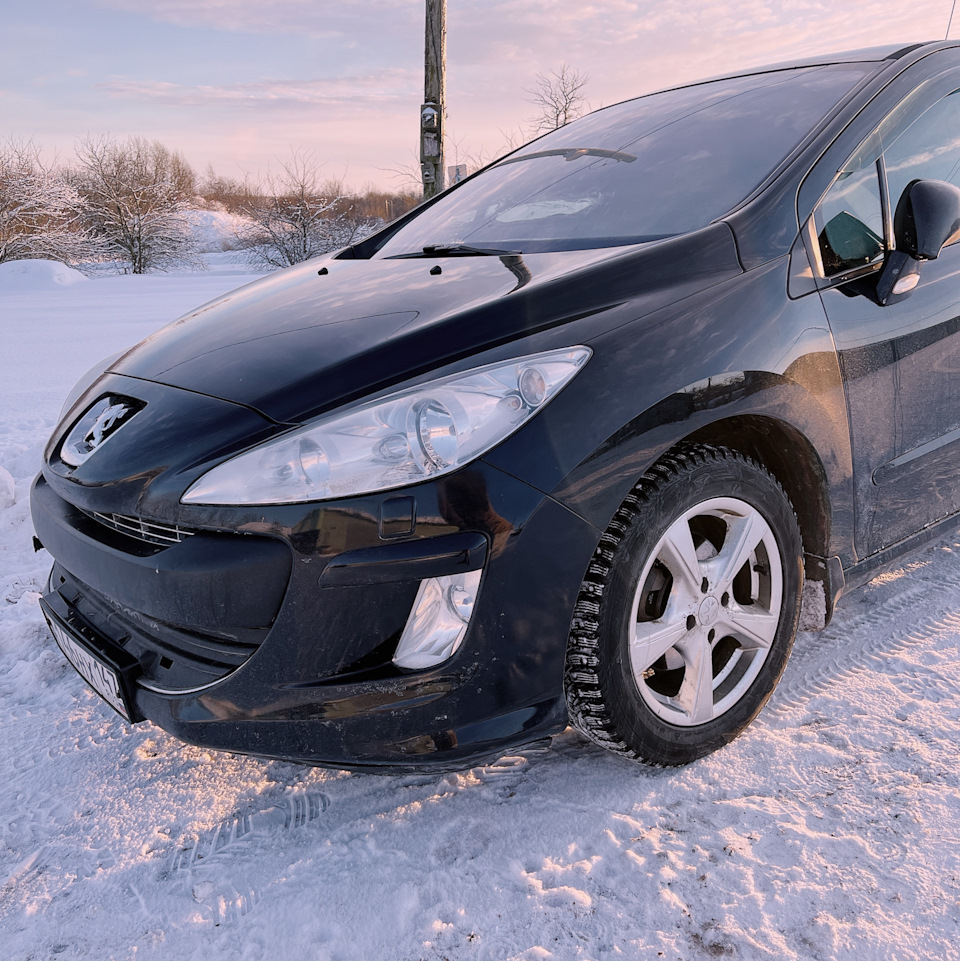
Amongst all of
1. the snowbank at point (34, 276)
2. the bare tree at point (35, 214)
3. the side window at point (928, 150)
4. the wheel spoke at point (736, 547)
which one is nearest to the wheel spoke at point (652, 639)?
the wheel spoke at point (736, 547)

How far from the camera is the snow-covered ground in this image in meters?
1.41

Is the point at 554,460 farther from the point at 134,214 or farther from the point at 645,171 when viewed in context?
the point at 134,214

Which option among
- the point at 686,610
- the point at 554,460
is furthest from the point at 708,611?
the point at 554,460

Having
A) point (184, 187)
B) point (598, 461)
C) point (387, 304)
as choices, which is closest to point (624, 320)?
point (598, 461)

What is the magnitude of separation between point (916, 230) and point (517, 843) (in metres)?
1.73

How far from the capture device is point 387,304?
1848mm

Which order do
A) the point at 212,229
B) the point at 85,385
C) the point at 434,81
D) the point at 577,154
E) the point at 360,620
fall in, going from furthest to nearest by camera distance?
the point at 212,229 < the point at 434,81 < the point at 577,154 < the point at 85,385 < the point at 360,620

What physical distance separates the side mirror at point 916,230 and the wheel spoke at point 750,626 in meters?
0.85

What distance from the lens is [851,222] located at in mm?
1991

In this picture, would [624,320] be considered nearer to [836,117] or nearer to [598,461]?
[598,461]

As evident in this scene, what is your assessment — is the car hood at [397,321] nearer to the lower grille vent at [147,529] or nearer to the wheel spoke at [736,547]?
the lower grille vent at [147,529]

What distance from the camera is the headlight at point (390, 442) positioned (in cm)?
140

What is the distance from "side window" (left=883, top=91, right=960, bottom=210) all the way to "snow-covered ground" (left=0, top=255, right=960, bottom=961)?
132 centimetres

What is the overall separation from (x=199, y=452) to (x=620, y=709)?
0.99 meters
